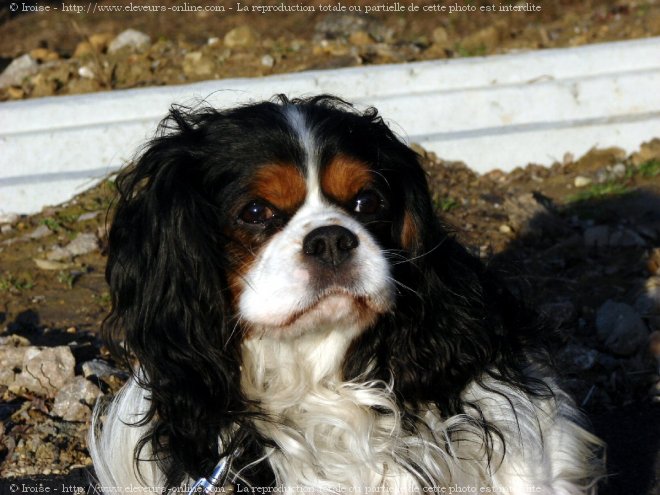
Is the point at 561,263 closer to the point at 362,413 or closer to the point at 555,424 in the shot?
the point at 555,424

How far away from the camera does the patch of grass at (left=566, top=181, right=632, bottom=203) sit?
6.06m

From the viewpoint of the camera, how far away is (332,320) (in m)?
3.04

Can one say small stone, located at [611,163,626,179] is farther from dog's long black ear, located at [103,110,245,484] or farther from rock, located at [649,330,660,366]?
dog's long black ear, located at [103,110,245,484]

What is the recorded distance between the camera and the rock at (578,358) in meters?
4.46

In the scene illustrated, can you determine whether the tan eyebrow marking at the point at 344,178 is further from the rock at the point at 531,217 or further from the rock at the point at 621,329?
the rock at the point at 531,217

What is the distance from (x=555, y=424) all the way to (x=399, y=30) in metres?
5.33

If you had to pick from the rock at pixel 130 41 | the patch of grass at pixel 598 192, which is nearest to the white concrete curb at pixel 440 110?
the patch of grass at pixel 598 192

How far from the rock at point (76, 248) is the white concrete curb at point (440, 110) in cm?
54

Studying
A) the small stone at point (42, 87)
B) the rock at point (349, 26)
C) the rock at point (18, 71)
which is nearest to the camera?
the small stone at point (42, 87)

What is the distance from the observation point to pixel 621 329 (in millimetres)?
4531

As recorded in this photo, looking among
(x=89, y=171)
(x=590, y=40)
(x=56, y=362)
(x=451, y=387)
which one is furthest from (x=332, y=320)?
(x=590, y=40)

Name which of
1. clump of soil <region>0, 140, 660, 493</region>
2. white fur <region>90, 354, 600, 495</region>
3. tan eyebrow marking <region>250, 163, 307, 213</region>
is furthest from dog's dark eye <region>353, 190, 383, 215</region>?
clump of soil <region>0, 140, 660, 493</region>

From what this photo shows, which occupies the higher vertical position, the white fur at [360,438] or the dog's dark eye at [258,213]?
the dog's dark eye at [258,213]

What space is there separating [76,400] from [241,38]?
3.95 metres
